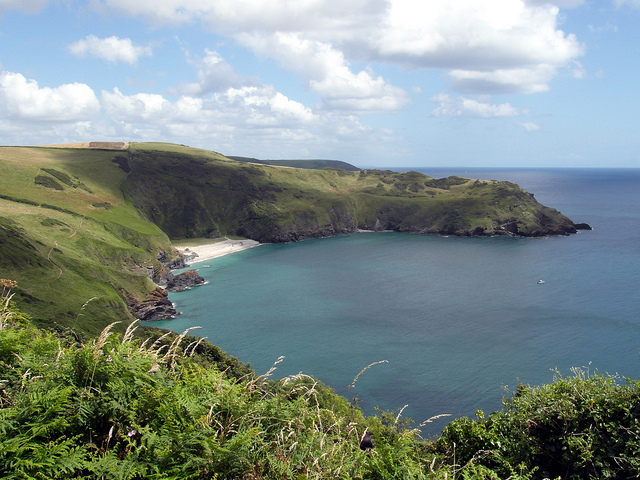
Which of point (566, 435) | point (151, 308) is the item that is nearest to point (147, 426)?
point (566, 435)

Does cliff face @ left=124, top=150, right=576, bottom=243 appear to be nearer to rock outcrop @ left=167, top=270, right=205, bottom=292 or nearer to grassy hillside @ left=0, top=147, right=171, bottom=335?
grassy hillside @ left=0, top=147, right=171, bottom=335

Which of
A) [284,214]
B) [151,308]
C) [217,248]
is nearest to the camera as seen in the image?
[151,308]

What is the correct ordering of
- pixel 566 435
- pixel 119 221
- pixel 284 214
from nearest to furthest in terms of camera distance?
pixel 566 435 < pixel 119 221 < pixel 284 214

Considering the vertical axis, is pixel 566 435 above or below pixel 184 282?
above

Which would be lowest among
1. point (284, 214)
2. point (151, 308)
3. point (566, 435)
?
point (151, 308)

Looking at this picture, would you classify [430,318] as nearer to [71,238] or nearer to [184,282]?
[184,282]

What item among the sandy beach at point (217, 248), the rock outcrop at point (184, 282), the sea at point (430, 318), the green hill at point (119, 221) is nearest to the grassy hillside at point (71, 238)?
the green hill at point (119, 221)

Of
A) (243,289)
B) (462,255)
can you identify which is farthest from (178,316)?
(462,255)

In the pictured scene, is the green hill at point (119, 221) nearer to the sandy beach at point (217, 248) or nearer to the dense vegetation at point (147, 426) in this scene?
the sandy beach at point (217, 248)
